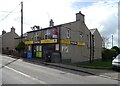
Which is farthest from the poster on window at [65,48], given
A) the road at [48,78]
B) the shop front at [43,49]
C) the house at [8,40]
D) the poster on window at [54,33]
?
the house at [8,40]

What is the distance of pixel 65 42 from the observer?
32375 mm

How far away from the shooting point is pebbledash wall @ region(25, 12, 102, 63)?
3200 cm

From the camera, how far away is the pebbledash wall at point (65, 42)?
32.0m

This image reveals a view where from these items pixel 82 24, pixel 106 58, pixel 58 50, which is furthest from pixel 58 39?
pixel 106 58

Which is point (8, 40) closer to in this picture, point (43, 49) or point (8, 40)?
point (8, 40)

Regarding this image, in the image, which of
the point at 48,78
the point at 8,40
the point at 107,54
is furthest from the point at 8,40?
the point at 48,78

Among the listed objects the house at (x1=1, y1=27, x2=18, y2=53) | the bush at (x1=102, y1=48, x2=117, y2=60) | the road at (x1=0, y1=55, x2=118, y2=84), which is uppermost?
the house at (x1=1, y1=27, x2=18, y2=53)

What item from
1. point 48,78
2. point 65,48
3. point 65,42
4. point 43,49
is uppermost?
point 65,42

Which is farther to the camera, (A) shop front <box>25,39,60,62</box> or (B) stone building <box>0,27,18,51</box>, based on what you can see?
(B) stone building <box>0,27,18,51</box>

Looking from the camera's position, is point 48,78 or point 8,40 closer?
point 48,78

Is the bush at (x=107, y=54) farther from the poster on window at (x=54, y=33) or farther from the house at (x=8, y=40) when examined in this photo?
the house at (x=8, y=40)

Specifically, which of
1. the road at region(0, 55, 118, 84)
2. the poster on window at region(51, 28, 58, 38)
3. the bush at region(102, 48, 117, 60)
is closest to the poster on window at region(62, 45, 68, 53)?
the poster on window at region(51, 28, 58, 38)

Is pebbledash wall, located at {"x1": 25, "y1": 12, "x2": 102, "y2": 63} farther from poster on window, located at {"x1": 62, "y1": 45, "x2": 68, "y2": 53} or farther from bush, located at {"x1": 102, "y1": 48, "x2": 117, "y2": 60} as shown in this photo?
bush, located at {"x1": 102, "y1": 48, "x2": 117, "y2": 60}

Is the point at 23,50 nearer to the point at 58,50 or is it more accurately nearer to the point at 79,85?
the point at 58,50
